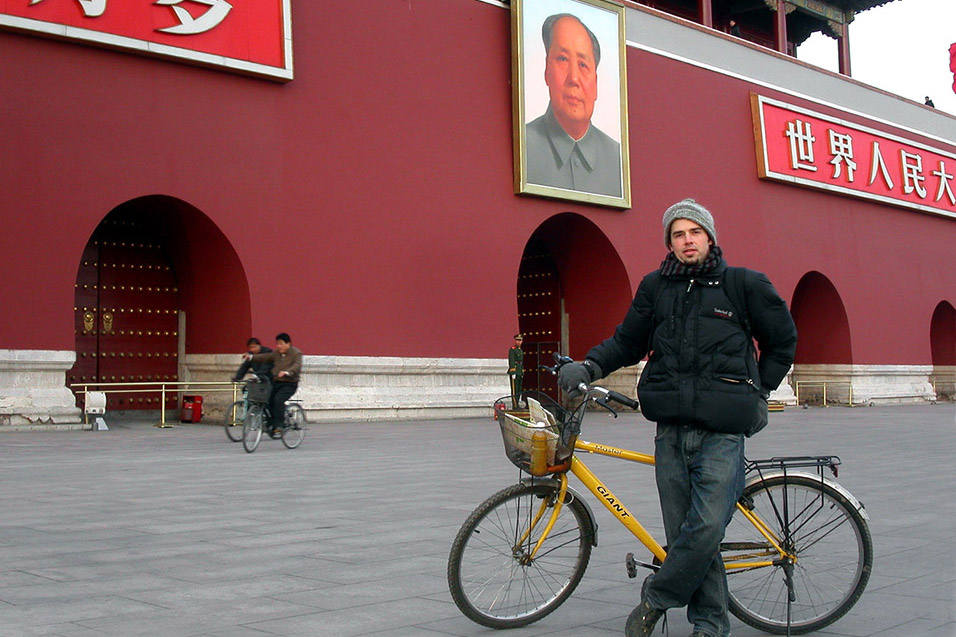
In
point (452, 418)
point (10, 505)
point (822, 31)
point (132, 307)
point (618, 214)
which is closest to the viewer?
point (10, 505)

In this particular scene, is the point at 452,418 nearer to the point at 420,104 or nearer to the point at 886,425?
the point at 420,104

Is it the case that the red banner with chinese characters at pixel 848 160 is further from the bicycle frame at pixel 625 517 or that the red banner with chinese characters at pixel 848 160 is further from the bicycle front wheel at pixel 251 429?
the bicycle frame at pixel 625 517

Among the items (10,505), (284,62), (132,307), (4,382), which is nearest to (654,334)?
(10,505)

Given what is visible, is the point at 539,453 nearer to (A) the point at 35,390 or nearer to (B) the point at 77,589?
(B) the point at 77,589

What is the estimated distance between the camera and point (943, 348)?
29.8m

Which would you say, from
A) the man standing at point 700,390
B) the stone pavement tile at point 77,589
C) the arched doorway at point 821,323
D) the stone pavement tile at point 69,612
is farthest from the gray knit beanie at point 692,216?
the arched doorway at point 821,323

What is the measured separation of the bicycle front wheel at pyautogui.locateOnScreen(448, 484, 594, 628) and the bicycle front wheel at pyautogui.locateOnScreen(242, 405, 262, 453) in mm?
7675

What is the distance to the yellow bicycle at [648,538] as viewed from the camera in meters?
4.06

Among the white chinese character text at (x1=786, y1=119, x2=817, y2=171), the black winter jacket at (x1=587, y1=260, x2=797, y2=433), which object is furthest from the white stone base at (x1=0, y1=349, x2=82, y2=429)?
the white chinese character text at (x1=786, y1=119, x2=817, y2=171)

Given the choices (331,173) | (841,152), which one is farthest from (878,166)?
(331,173)

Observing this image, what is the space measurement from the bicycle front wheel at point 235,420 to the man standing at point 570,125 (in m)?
7.59

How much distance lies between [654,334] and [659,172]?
685 inches

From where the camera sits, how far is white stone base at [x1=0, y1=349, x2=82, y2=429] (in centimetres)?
1320

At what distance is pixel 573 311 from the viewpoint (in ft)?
70.1
